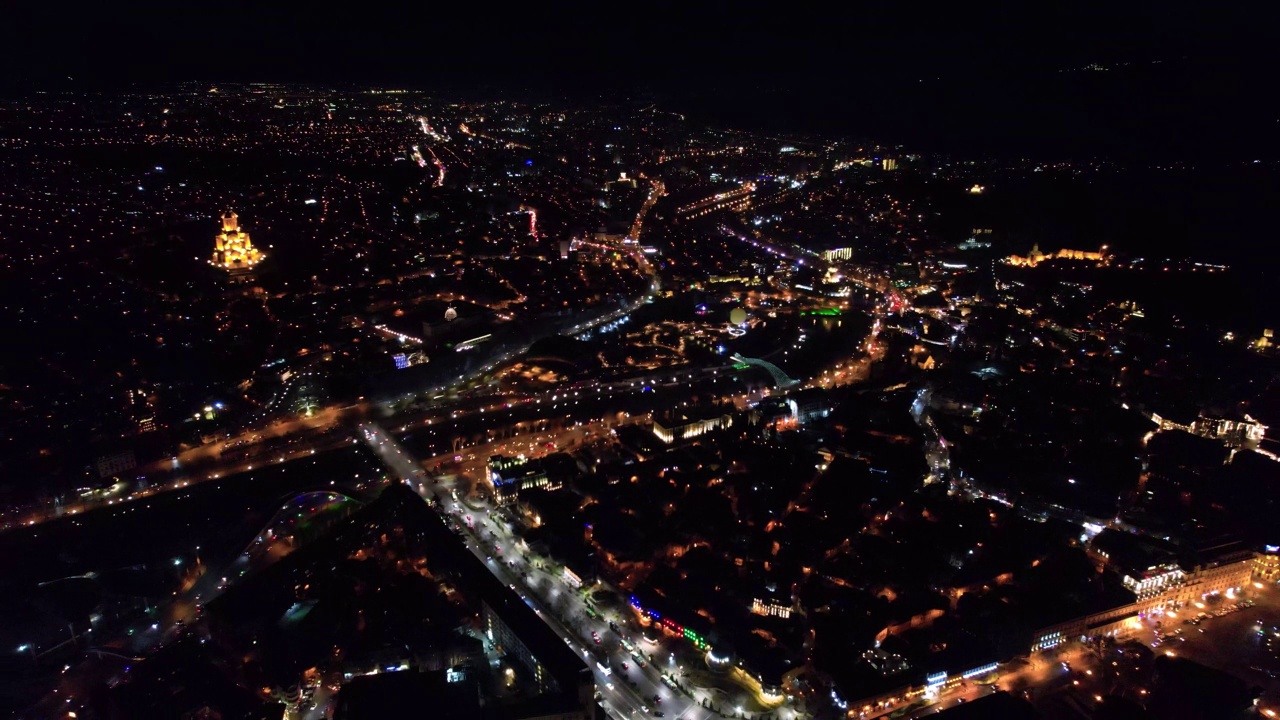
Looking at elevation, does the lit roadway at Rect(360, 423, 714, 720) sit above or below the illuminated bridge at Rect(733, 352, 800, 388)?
above

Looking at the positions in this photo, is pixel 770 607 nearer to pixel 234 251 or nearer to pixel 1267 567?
pixel 1267 567

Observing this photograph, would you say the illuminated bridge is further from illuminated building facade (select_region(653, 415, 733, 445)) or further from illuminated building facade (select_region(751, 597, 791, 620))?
illuminated building facade (select_region(751, 597, 791, 620))

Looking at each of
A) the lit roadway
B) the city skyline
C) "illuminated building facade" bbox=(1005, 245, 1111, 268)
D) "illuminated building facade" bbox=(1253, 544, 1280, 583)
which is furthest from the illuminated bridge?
"illuminated building facade" bbox=(1005, 245, 1111, 268)

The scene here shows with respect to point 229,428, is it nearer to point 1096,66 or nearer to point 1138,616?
point 1138,616

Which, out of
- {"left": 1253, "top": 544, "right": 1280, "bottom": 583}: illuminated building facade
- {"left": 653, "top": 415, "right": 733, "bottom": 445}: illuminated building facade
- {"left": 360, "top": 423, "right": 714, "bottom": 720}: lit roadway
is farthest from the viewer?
{"left": 653, "top": 415, "right": 733, "bottom": 445}: illuminated building facade

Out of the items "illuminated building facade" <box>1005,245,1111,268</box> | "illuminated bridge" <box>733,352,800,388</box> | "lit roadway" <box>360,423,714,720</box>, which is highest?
"lit roadway" <box>360,423,714,720</box>

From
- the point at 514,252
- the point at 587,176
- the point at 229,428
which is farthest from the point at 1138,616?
the point at 587,176

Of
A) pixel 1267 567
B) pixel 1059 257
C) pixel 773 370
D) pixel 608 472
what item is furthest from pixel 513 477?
pixel 1059 257
